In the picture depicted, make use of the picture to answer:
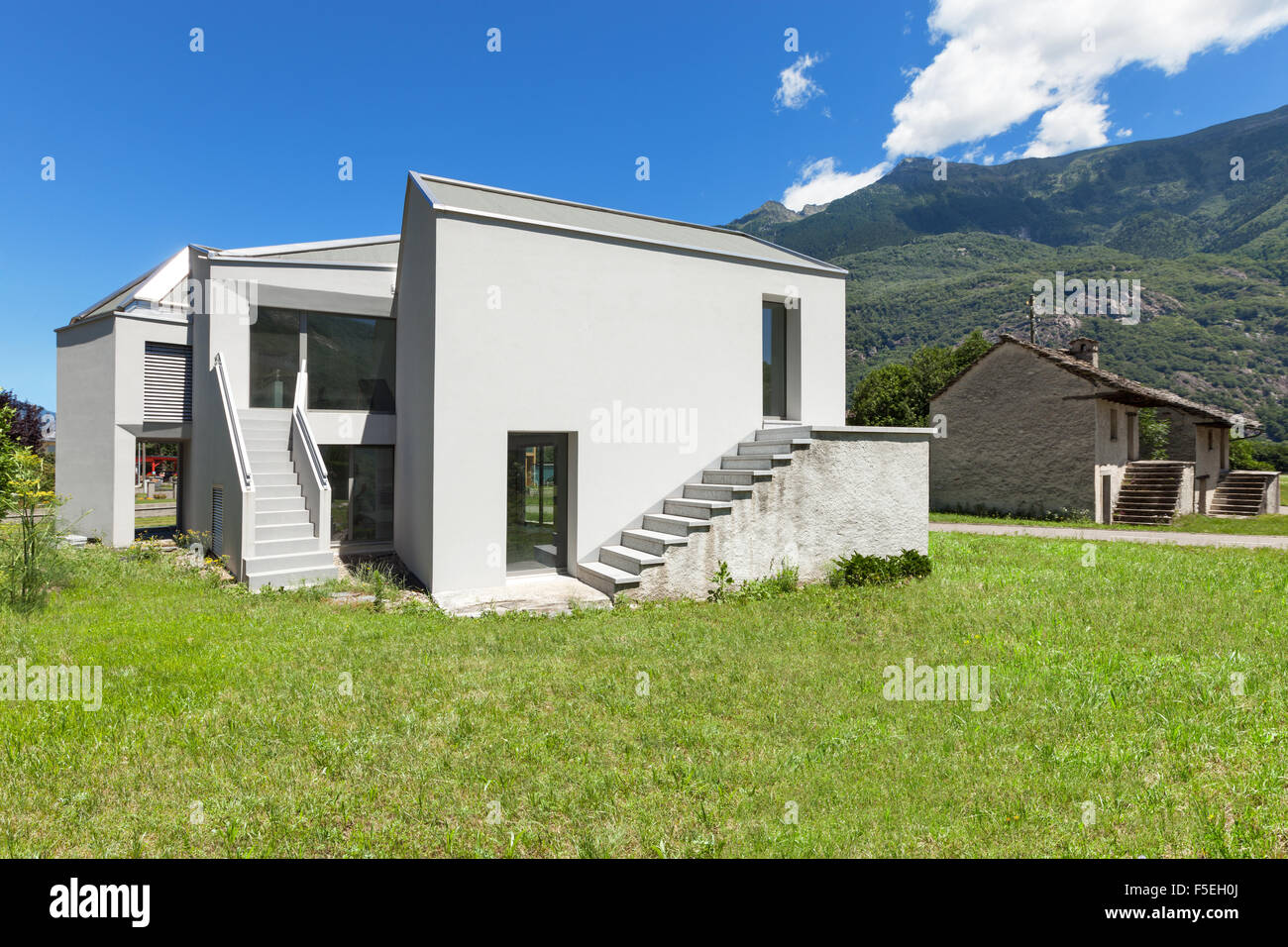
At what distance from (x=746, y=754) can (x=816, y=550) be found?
20.7 ft

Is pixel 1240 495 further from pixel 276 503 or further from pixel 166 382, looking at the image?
pixel 166 382

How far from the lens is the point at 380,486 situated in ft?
44.4

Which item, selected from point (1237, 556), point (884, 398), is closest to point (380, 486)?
point (1237, 556)

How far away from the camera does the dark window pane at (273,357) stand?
42.5 feet

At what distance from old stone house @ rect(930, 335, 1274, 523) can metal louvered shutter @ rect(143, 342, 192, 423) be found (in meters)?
25.6

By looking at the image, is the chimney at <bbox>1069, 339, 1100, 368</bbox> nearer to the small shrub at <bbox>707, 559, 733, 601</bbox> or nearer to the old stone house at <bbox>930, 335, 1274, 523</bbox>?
the old stone house at <bbox>930, 335, 1274, 523</bbox>

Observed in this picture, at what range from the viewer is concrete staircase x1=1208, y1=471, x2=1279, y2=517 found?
2200cm

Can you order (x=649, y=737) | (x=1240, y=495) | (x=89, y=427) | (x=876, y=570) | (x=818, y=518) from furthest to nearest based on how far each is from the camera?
(x=1240, y=495), (x=89, y=427), (x=818, y=518), (x=876, y=570), (x=649, y=737)

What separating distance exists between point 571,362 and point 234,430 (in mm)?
6248

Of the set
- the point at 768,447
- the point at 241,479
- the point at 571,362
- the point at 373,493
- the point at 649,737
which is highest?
the point at 571,362

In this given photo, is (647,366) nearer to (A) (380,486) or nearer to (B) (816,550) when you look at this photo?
(B) (816,550)

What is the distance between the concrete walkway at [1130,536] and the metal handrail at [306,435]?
15.9m

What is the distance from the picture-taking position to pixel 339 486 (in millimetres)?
13062

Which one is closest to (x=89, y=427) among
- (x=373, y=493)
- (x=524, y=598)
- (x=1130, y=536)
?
(x=373, y=493)
